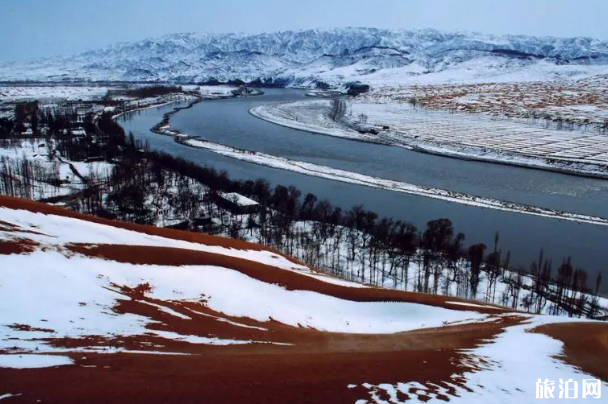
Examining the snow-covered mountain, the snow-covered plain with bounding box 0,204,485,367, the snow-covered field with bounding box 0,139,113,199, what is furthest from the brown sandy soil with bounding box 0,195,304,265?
the snow-covered mountain

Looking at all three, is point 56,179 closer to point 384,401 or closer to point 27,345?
point 27,345

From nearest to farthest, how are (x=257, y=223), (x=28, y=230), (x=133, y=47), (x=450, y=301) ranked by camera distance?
(x=28, y=230)
(x=450, y=301)
(x=257, y=223)
(x=133, y=47)

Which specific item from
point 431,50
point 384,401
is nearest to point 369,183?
point 384,401

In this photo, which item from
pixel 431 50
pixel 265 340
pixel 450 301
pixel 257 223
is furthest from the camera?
pixel 431 50

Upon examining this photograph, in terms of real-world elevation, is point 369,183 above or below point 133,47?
below

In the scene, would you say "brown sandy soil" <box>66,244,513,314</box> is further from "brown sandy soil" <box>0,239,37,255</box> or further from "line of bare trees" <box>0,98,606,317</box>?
"line of bare trees" <box>0,98,606,317</box>
